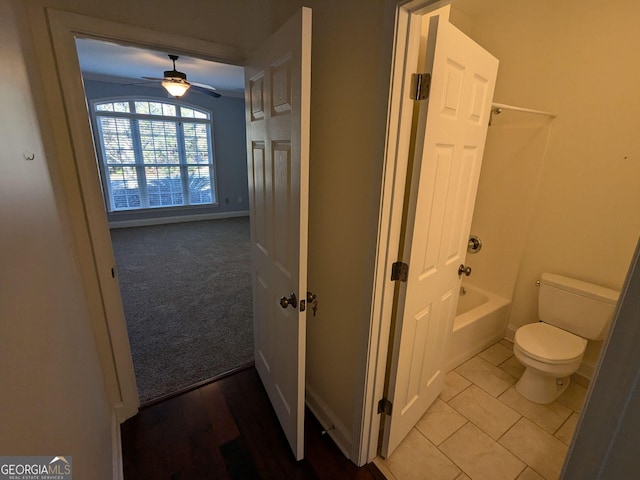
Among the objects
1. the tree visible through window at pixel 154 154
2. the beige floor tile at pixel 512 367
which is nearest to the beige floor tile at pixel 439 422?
the beige floor tile at pixel 512 367

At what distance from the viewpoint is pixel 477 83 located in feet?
4.57

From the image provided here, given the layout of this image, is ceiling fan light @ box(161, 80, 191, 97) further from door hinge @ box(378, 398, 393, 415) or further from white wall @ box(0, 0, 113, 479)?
door hinge @ box(378, 398, 393, 415)

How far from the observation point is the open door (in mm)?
1087

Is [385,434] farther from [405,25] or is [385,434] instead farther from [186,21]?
[186,21]

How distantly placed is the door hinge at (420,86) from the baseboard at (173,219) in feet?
19.5

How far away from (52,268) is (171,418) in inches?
51.6

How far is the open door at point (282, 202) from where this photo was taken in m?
1.09

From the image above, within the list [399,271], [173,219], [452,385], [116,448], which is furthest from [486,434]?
[173,219]

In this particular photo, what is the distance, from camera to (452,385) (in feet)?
6.86

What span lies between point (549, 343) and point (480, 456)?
872 mm

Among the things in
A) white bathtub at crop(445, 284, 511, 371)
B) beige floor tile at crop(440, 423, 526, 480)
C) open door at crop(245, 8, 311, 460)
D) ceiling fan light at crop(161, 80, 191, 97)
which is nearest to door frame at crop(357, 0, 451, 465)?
open door at crop(245, 8, 311, 460)

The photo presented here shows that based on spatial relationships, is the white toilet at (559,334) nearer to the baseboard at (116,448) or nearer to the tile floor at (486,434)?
the tile floor at (486,434)

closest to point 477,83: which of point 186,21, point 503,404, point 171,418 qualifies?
point 186,21

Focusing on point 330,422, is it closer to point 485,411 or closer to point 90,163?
point 485,411
